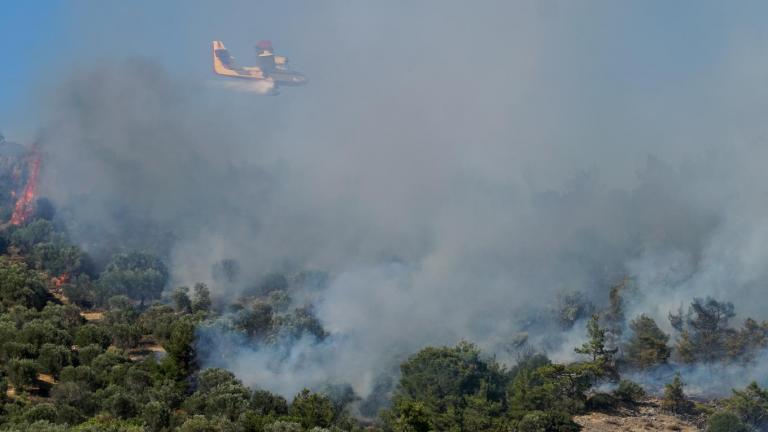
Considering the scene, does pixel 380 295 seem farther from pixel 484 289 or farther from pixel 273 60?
pixel 273 60

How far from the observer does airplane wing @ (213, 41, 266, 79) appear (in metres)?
184

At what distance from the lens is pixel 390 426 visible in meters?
53.4

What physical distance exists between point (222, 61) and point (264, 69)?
45.9ft

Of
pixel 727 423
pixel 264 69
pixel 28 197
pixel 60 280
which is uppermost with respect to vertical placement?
pixel 264 69

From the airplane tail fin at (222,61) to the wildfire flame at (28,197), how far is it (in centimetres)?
6883

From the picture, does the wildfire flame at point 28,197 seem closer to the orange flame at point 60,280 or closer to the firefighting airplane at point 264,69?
the orange flame at point 60,280

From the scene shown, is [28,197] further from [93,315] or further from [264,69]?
[264,69]

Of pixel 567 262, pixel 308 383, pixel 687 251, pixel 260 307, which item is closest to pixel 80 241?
pixel 260 307

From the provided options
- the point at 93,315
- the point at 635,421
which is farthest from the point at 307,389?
the point at 93,315

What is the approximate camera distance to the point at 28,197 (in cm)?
11194

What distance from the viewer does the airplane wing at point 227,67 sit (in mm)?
183500

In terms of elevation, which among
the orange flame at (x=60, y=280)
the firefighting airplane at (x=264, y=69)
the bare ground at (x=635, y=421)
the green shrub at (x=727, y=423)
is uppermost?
the firefighting airplane at (x=264, y=69)

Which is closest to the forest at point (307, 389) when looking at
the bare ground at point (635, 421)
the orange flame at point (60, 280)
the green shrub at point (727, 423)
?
the green shrub at point (727, 423)

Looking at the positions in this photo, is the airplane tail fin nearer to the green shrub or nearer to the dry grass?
the dry grass
